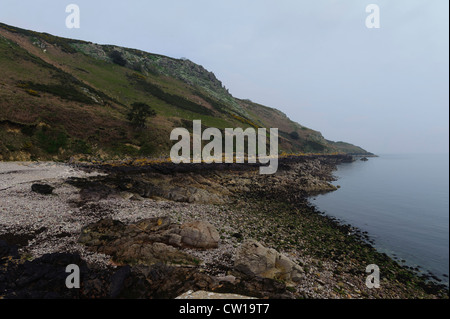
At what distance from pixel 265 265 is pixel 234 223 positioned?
9.33 metres

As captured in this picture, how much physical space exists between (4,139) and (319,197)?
188 ft

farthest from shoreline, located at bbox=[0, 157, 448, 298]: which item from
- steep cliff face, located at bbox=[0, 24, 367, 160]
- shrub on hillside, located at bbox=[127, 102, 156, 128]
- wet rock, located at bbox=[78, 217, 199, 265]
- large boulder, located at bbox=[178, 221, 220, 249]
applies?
shrub on hillside, located at bbox=[127, 102, 156, 128]

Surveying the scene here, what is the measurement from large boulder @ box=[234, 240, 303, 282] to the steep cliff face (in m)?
39.5

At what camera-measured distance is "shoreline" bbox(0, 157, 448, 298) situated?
1338cm

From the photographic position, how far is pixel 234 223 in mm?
22047

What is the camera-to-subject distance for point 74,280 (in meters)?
10.5

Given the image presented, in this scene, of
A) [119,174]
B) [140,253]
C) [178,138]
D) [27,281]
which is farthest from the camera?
[178,138]

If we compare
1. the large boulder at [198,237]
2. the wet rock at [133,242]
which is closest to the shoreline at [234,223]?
the large boulder at [198,237]

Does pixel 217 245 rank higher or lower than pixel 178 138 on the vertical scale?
lower

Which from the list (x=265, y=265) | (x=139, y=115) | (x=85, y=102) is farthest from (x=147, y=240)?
(x=85, y=102)

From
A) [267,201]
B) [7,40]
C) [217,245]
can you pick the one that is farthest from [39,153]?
[7,40]

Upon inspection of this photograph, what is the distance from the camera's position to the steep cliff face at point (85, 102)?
37688 millimetres

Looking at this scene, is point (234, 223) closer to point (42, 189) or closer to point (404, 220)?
point (42, 189)
